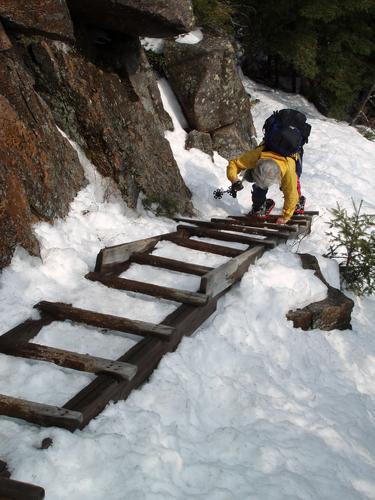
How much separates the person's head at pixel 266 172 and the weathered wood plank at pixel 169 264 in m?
2.69

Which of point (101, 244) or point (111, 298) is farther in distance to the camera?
point (101, 244)

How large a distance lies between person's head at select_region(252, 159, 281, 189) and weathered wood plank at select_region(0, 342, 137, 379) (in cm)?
477

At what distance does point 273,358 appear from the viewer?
14.7ft

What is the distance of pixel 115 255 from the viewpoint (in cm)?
516

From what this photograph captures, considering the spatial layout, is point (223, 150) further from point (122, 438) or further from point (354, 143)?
point (122, 438)

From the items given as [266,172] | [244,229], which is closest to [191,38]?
[266,172]

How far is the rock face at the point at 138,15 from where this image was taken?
20.7ft

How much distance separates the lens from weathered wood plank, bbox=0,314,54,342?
142 inches

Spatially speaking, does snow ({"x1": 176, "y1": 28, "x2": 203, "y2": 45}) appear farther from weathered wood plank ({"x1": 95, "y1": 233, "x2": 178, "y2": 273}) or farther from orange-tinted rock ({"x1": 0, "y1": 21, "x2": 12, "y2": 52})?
weathered wood plank ({"x1": 95, "y1": 233, "x2": 178, "y2": 273})

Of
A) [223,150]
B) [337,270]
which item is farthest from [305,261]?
[223,150]

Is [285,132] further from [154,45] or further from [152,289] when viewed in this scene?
[154,45]

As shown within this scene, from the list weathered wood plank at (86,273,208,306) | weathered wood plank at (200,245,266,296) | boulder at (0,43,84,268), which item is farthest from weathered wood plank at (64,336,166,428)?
boulder at (0,43,84,268)

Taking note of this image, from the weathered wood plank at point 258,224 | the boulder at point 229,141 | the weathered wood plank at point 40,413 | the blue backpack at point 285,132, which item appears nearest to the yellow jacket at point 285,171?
the blue backpack at point 285,132

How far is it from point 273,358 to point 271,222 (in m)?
3.70
